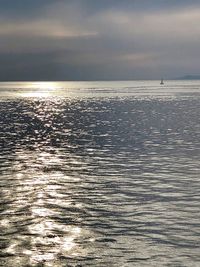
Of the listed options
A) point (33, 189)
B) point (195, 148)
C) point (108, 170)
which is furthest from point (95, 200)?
point (195, 148)

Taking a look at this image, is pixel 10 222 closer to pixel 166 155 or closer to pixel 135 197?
pixel 135 197

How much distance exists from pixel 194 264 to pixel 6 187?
55.2 feet

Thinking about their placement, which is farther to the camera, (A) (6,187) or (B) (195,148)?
(B) (195,148)

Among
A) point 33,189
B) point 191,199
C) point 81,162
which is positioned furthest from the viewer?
point 81,162

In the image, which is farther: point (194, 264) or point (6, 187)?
point (6, 187)

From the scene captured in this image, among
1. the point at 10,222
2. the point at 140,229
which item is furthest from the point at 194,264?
the point at 10,222

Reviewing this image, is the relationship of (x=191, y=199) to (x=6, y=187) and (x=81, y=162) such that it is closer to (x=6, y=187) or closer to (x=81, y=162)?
(x=6, y=187)

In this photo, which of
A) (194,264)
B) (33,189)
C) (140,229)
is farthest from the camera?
(33,189)

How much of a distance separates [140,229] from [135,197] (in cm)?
608

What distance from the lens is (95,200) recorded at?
88.2 ft

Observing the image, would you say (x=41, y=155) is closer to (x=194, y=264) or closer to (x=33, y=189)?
(x=33, y=189)

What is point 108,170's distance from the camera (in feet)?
120

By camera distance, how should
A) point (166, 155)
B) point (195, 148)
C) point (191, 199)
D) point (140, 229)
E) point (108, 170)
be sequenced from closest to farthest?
point (140, 229) < point (191, 199) < point (108, 170) < point (166, 155) < point (195, 148)

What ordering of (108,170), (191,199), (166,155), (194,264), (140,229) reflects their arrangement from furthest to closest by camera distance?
(166,155), (108,170), (191,199), (140,229), (194,264)
